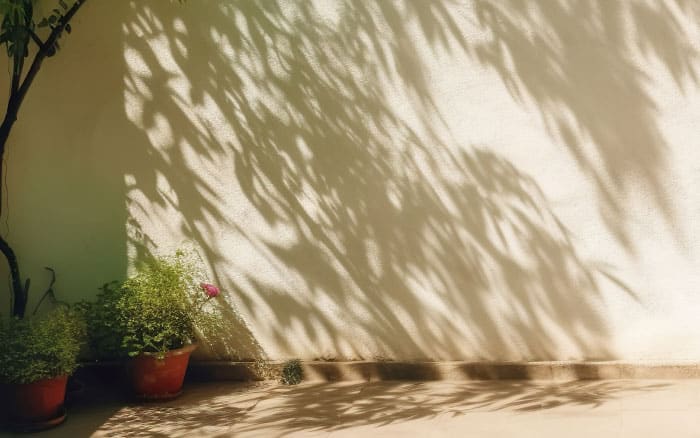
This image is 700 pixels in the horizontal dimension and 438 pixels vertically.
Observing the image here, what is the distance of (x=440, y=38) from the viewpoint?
259 inches

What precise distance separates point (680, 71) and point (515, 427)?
254cm

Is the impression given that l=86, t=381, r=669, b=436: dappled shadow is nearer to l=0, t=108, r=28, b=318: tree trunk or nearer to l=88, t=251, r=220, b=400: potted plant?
l=88, t=251, r=220, b=400: potted plant

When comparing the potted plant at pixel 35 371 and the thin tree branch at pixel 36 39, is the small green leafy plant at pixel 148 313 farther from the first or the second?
the thin tree branch at pixel 36 39

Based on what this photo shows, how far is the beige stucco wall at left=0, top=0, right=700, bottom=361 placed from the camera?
250 inches

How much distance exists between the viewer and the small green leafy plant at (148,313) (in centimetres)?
669

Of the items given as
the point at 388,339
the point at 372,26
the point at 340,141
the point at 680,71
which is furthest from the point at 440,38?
the point at 388,339

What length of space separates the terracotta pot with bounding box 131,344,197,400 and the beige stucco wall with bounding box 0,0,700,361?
0.53 m

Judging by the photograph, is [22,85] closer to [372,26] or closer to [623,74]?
[372,26]

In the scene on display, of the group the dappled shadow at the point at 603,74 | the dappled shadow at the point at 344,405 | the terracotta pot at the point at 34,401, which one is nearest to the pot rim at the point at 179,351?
the dappled shadow at the point at 344,405

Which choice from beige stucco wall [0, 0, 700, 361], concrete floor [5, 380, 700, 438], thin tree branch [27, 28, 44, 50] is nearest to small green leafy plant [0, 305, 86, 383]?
concrete floor [5, 380, 700, 438]

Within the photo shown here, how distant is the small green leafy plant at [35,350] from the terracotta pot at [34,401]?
52 millimetres

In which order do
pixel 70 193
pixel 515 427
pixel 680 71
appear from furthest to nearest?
pixel 70 193
pixel 680 71
pixel 515 427

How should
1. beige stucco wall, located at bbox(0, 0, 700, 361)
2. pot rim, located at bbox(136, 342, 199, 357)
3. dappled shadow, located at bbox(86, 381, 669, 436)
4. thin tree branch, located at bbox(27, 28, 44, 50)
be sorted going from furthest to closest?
thin tree branch, located at bbox(27, 28, 44, 50)
pot rim, located at bbox(136, 342, 199, 357)
beige stucco wall, located at bbox(0, 0, 700, 361)
dappled shadow, located at bbox(86, 381, 669, 436)

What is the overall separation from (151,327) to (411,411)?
1.91 metres
